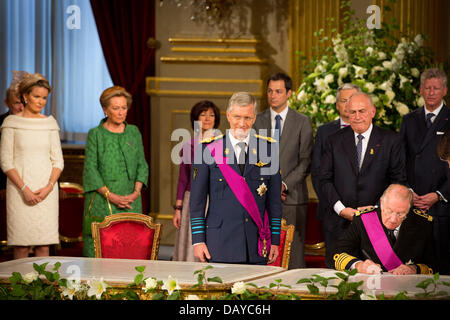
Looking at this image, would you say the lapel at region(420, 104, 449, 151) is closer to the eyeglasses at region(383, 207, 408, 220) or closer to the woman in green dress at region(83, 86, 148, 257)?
the eyeglasses at region(383, 207, 408, 220)

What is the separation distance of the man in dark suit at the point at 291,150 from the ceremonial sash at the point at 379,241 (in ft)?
4.29

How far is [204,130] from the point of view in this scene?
16.1 ft

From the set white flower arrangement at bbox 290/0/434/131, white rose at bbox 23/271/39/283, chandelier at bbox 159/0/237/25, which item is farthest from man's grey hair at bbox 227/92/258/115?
chandelier at bbox 159/0/237/25

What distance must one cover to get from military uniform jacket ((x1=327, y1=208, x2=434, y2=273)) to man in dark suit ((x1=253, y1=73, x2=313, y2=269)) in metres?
1.27

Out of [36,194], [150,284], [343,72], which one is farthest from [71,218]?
[150,284]

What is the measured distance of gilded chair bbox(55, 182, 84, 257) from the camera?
6102mm

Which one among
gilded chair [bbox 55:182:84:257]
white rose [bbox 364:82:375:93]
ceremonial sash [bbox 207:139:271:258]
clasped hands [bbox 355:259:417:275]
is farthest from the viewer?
gilded chair [bbox 55:182:84:257]

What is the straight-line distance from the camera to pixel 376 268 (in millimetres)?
2912

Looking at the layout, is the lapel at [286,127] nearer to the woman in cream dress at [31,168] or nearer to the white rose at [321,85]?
the white rose at [321,85]

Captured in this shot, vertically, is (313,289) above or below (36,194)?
below

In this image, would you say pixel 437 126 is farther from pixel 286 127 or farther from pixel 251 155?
pixel 251 155

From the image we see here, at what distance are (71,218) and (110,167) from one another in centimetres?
174

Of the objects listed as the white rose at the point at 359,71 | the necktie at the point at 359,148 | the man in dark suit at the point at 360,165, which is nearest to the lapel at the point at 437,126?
the man in dark suit at the point at 360,165

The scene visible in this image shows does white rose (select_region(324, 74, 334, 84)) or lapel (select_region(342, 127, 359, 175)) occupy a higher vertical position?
white rose (select_region(324, 74, 334, 84))
